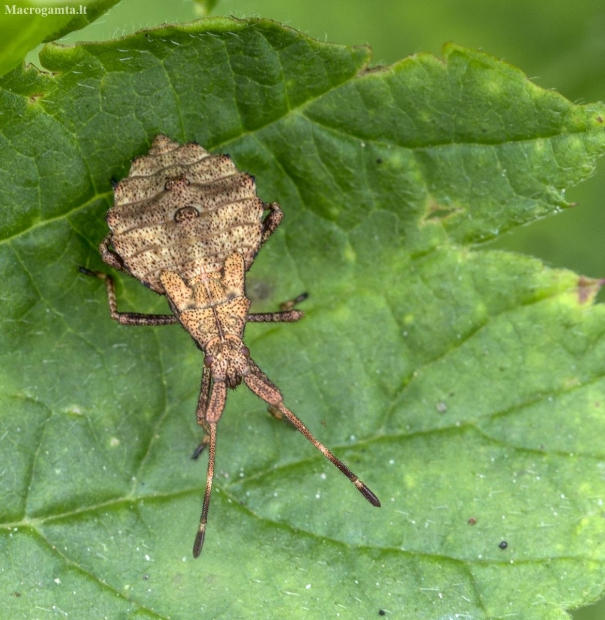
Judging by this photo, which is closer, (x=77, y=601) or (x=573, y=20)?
(x=77, y=601)

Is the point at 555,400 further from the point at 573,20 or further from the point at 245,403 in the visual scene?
the point at 573,20

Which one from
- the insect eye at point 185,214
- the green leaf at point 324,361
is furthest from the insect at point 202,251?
the green leaf at point 324,361

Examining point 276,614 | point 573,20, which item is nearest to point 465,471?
point 276,614

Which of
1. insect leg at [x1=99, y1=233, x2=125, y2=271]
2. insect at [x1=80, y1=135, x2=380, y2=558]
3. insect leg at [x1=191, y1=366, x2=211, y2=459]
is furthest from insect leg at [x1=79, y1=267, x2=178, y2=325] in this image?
insect leg at [x1=191, y1=366, x2=211, y2=459]

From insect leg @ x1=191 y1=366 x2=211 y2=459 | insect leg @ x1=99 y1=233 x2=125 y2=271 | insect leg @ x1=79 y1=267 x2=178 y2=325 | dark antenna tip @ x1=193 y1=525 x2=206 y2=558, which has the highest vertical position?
insect leg @ x1=99 y1=233 x2=125 y2=271

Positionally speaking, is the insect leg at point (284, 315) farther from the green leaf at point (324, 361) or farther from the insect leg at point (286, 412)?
the insect leg at point (286, 412)

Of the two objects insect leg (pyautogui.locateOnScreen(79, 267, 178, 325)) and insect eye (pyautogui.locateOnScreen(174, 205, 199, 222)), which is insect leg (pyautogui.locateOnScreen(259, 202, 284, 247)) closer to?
insect eye (pyautogui.locateOnScreen(174, 205, 199, 222))

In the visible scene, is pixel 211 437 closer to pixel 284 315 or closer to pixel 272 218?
pixel 284 315
